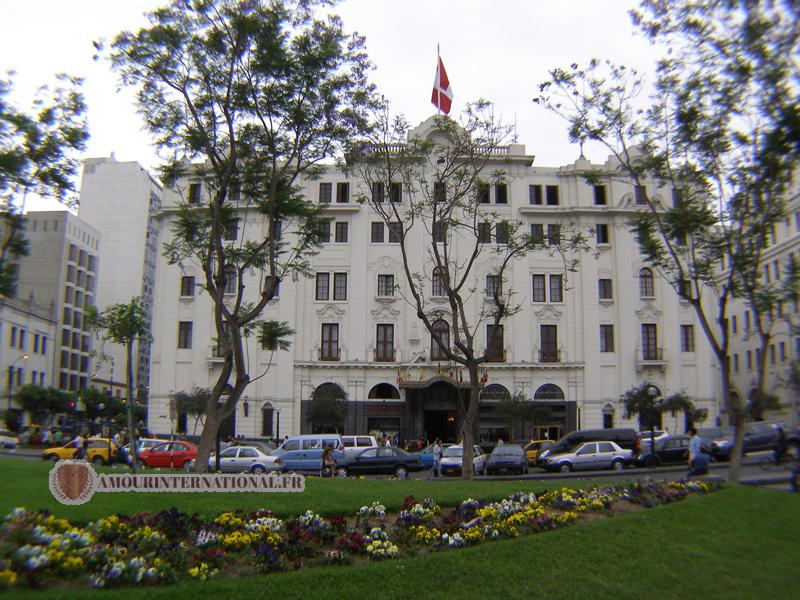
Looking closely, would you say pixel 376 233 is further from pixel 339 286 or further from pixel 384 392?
pixel 384 392

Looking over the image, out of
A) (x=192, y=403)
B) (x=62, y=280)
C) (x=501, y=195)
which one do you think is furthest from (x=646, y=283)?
(x=62, y=280)

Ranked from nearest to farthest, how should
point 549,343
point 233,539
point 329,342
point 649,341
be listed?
point 233,539 → point 329,342 → point 649,341 → point 549,343

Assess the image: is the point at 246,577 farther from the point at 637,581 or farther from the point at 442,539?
the point at 637,581

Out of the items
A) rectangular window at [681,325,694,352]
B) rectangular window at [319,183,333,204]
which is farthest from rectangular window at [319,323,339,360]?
rectangular window at [681,325,694,352]

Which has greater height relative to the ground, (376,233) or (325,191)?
(325,191)

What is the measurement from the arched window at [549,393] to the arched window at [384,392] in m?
9.42

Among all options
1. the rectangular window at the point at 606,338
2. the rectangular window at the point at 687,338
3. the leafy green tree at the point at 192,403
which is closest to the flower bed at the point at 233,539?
the leafy green tree at the point at 192,403

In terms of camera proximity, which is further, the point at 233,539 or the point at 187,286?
the point at 187,286

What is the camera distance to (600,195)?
50844 millimetres

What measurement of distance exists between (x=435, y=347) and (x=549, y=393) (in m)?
8.35

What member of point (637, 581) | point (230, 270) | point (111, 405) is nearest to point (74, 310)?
point (111, 405)

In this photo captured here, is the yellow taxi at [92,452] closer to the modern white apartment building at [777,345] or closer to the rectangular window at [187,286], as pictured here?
the rectangular window at [187,286]

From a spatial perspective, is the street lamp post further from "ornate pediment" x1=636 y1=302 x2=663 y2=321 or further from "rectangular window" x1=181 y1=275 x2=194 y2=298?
"ornate pediment" x1=636 y1=302 x2=663 y2=321

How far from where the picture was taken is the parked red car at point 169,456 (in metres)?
30.3
